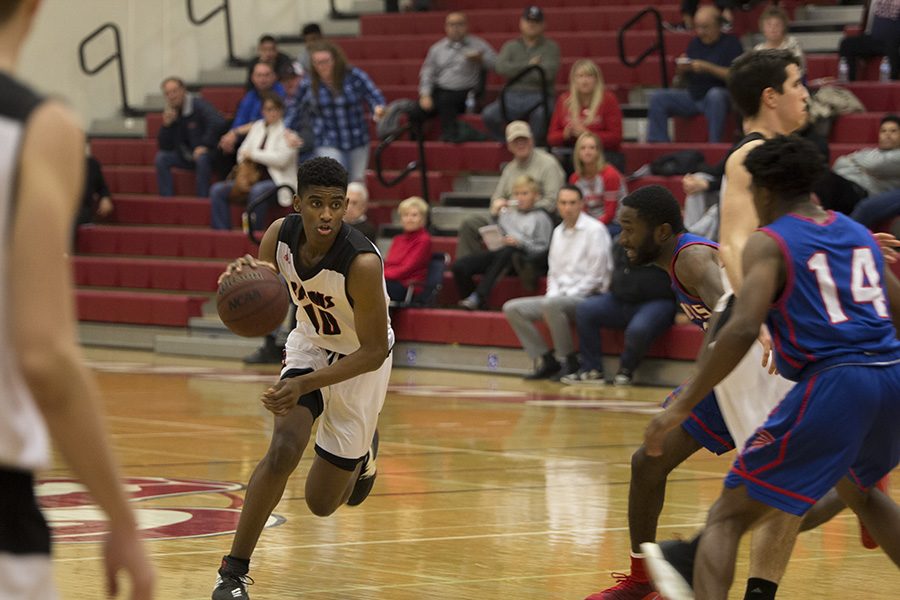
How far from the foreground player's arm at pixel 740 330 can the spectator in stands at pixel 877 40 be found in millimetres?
10108

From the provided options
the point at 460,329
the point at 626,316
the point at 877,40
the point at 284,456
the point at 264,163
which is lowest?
the point at 460,329

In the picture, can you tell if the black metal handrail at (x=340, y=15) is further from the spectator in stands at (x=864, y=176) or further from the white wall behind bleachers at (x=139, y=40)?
the spectator in stands at (x=864, y=176)

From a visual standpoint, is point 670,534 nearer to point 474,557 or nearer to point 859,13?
point 474,557

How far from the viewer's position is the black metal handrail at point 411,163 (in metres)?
14.2

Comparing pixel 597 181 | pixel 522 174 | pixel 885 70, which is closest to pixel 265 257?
pixel 597 181

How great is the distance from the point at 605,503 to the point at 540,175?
255 inches

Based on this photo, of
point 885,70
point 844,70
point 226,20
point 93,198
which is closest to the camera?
point 885,70

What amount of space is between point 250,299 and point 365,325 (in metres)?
0.47

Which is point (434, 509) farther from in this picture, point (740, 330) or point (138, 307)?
point (138, 307)

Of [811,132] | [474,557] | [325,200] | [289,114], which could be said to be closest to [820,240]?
[325,200]

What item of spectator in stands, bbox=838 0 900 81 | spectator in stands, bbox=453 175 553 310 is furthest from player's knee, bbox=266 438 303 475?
spectator in stands, bbox=838 0 900 81

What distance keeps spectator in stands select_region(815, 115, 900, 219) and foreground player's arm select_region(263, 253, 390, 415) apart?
6637 millimetres

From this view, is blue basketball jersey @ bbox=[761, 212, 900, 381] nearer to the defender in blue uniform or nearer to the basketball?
the defender in blue uniform

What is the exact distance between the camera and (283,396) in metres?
4.84
